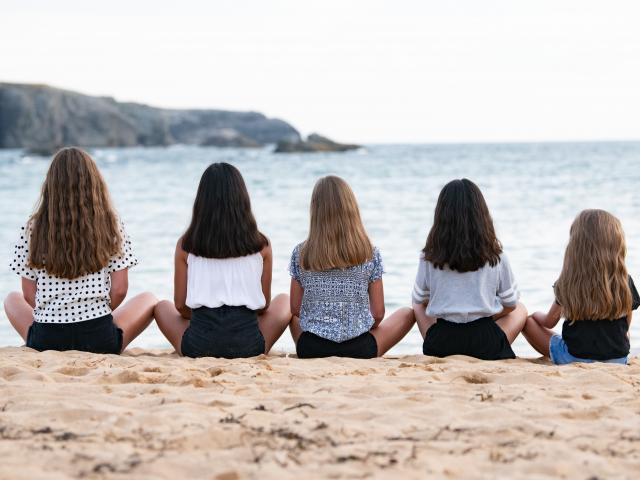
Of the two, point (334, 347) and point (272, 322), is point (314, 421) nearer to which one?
point (334, 347)

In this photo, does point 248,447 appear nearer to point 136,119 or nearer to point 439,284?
point 439,284

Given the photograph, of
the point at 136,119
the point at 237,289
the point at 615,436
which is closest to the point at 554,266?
the point at 237,289

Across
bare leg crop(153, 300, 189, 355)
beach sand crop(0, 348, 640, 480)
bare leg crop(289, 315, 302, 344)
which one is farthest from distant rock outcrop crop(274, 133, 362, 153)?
beach sand crop(0, 348, 640, 480)

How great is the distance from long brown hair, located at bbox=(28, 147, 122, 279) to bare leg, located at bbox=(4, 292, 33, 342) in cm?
50

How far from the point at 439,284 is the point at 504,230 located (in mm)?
9054

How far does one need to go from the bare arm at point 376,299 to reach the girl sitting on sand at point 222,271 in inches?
24.3

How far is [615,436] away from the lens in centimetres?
293

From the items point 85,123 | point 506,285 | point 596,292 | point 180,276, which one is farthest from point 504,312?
point 85,123

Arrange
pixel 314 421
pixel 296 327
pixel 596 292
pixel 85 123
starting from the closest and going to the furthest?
1. pixel 314 421
2. pixel 596 292
3. pixel 296 327
4. pixel 85 123

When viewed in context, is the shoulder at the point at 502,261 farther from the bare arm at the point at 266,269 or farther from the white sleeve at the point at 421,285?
the bare arm at the point at 266,269

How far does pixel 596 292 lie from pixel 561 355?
46 cm

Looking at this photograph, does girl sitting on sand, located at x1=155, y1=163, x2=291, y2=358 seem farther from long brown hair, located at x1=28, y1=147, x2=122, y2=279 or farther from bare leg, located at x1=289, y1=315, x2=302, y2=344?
long brown hair, located at x1=28, y1=147, x2=122, y2=279

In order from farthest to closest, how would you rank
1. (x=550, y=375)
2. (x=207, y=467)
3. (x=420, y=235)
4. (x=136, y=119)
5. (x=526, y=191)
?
(x=136, y=119)
(x=526, y=191)
(x=420, y=235)
(x=550, y=375)
(x=207, y=467)

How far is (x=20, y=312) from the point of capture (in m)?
5.04
